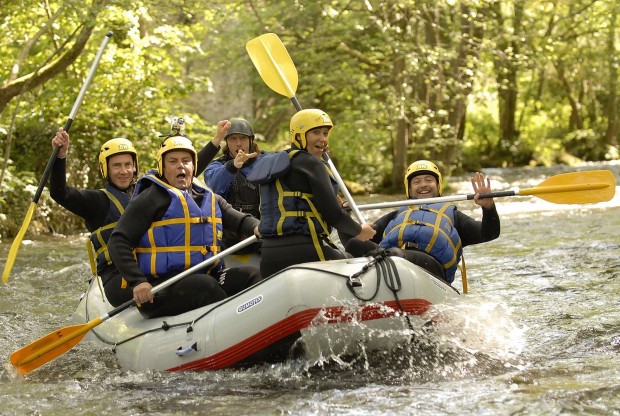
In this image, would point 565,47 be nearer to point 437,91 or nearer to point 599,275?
point 437,91

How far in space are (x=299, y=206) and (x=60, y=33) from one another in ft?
26.3

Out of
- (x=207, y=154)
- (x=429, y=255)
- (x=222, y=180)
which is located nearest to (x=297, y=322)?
(x=429, y=255)

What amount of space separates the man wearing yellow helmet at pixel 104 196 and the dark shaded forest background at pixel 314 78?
3.92 m

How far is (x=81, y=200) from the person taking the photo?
5.87 metres

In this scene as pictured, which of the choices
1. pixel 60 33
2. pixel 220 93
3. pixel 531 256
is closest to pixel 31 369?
pixel 531 256

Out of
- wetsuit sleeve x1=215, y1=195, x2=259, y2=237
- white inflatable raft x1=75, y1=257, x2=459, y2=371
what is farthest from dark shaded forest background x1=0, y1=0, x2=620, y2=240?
white inflatable raft x1=75, y1=257, x2=459, y2=371

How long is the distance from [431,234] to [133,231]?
6.21 ft

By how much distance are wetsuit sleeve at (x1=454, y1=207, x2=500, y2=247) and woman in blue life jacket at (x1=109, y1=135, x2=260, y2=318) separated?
144cm

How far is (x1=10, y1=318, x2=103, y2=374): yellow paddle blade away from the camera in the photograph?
5.46m

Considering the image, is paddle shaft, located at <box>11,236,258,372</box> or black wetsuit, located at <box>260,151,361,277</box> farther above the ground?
black wetsuit, located at <box>260,151,361,277</box>

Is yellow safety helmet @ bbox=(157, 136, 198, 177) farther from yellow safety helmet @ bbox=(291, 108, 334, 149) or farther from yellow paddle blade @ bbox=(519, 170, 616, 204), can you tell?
yellow paddle blade @ bbox=(519, 170, 616, 204)

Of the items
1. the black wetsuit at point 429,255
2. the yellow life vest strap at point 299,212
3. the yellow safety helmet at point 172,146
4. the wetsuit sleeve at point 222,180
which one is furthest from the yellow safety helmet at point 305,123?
the wetsuit sleeve at point 222,180

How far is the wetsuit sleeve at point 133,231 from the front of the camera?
5.19 m

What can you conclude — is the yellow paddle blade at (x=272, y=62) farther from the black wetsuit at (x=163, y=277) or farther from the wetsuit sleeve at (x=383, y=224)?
the black wetsuit at (x=163, y=277)
